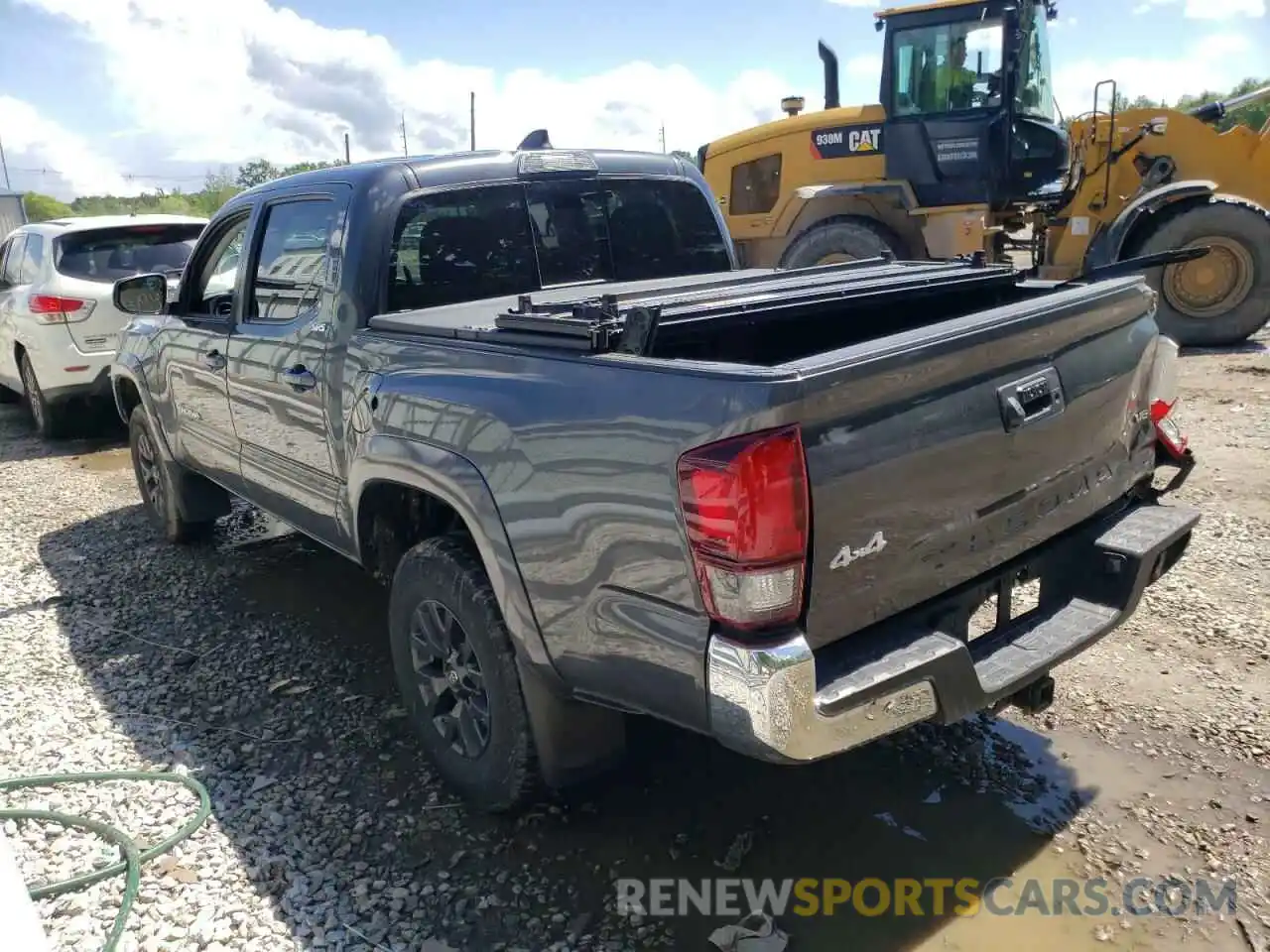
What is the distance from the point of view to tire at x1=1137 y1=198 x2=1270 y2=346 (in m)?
9.32

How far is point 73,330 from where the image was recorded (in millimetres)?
7984

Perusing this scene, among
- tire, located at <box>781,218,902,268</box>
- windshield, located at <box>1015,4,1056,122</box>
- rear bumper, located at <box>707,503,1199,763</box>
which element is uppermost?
windshield, located at <box>1015,4,1056,122</box>

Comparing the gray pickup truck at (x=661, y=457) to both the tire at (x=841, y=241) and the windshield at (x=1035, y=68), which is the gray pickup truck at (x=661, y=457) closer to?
the tire at (x=841, y=241)

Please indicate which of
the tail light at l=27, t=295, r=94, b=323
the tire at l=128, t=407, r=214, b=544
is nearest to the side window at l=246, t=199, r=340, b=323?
the tire at l=128, t=407, r=214, b=544

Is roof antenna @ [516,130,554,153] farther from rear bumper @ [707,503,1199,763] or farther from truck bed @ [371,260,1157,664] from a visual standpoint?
rear bumper @ [707,503,1199,763]

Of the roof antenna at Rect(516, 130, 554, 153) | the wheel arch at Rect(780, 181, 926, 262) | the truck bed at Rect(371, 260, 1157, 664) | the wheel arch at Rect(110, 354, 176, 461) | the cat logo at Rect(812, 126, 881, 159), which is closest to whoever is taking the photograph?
the truck bed at Rect(371, 260, 1157, 664)

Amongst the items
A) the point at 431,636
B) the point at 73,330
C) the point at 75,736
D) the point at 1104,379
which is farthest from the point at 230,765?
the point at 73,330

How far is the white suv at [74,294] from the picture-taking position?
7.97m

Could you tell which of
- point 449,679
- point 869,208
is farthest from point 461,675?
point 869,208

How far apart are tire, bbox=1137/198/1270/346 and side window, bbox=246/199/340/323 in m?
8.39

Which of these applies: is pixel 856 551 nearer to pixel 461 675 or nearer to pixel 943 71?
pixel 461 675

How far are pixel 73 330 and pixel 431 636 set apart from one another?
6443 mm

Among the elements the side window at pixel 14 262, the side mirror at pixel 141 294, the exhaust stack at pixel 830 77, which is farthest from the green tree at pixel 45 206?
the side mirror at pixel 141 294

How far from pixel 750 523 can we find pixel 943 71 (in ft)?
28.9
